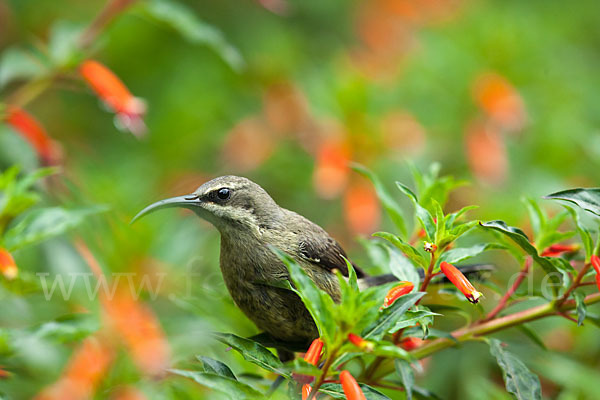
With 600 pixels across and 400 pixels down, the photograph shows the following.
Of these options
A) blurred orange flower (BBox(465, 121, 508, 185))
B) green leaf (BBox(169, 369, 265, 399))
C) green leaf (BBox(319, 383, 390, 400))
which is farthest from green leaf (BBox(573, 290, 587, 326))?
blurred orange flower (BBox(465, 121, 508, 185))

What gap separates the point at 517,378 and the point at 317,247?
2.26 ft

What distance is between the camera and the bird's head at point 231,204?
1.97 m

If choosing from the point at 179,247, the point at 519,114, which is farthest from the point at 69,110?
the point at 519,114

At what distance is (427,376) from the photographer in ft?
10.1

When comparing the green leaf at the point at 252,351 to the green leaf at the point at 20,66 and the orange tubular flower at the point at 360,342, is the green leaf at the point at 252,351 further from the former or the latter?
the green leaf at the point at 20,66

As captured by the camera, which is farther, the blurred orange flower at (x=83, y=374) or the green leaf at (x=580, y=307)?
the blurred orange flower at (x=83, y=374)

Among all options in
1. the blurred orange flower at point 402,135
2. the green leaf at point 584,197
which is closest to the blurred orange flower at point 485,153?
the blurred orange flower at point 402,135

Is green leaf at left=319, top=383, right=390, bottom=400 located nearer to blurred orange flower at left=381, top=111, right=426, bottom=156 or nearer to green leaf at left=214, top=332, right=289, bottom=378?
green leaf at left=214, top=332, right=289, bottom=378

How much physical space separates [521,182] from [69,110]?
3203 millimetres

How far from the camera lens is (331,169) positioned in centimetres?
346

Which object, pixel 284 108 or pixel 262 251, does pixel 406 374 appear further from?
pixel 284 108

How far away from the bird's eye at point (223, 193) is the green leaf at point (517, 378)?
878 millimetres

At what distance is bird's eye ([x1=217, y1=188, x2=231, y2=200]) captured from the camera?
6.54 feet

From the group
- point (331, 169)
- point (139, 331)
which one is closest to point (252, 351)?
point (139, 331)
